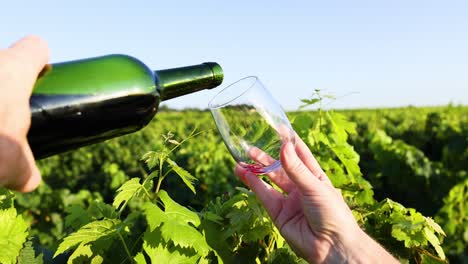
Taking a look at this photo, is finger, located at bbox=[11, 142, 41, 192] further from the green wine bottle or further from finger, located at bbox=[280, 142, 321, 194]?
finger, located at bbox=[280, 142, 321, 194]

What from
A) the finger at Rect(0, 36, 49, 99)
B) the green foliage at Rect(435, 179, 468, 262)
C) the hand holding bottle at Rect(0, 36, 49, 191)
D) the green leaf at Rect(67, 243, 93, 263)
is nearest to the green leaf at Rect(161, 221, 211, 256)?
the green leaf at Rect(67, 243, 93, 263)

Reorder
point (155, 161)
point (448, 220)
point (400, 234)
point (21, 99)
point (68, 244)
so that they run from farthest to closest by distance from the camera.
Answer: point (448, 220)
point (400, 234)
point (155, 161)
point (68, 244)
point (21, 99)

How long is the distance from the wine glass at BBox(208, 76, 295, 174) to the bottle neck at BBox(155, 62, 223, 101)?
0.34 ft

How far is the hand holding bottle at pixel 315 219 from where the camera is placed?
180cm

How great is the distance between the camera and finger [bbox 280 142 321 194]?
175 cm

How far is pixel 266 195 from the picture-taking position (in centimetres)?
210

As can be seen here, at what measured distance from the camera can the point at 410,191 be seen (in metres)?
7.48

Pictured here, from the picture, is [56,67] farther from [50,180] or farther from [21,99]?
[50,180]

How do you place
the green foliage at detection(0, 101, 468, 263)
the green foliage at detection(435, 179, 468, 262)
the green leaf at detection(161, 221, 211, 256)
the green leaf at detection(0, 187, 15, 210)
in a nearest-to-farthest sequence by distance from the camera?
1. the green leaf at detection(161, 221, 211, 256)
2. the green foliage at detection(0, 101, 468, 263)
3. the green leaf at detection(0, 187, 15, 210)
4. the green foliage at detection(435, 179, 468, 262)

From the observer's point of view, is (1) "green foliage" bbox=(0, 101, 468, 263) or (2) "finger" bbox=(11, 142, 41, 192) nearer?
(2) "finger" bbox=(11, 142, 41, 192)

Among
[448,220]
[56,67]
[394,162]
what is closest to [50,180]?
[394,162]

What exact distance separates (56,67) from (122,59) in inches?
8.5

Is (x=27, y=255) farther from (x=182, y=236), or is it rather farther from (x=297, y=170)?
(x=297, y=170)

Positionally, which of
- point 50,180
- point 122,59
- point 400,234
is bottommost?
point 50,180
